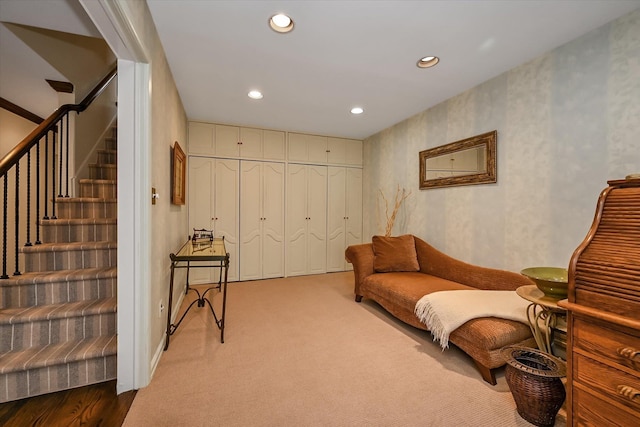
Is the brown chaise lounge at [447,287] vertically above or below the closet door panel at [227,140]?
below

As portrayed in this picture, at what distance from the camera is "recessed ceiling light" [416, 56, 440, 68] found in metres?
2.24

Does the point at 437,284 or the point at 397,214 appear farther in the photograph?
the point at 397,214

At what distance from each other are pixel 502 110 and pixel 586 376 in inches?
87.7

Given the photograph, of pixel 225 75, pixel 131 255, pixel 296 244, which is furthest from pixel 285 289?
pixel 225 75

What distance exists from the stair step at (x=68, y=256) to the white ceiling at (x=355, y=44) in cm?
169

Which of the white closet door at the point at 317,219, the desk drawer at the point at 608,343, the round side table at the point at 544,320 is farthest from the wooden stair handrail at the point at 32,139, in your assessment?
the round side table at the point at 544,320

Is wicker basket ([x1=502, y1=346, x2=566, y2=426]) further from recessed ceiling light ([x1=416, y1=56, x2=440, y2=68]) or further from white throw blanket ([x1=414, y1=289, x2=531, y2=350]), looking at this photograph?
recessed ceiling light ([x1=416, y1=56, x2=440, y2=68])

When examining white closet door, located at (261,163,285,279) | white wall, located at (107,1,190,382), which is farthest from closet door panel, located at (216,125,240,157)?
white wall, located at (107,1,190,382)

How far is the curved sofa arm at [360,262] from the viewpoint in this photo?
3.13 m

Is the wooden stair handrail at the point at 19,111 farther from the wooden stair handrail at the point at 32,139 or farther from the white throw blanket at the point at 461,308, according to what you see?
the white throw blanket at the point at 461,308

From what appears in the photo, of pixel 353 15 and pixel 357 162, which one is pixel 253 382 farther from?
pixel 357 162

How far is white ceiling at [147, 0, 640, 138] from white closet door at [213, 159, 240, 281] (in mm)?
1014

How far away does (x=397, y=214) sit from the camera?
3908 millimetres

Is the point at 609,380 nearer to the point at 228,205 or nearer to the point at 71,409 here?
the point at 71,409
